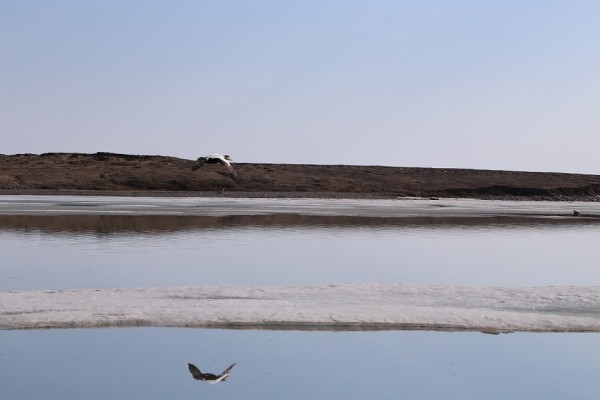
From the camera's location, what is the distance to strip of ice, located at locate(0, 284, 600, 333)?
35.1ft

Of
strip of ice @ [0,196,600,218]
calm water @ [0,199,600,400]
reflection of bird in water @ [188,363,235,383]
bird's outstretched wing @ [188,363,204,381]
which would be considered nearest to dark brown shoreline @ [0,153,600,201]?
strip of ice @ [0,196,600,218]

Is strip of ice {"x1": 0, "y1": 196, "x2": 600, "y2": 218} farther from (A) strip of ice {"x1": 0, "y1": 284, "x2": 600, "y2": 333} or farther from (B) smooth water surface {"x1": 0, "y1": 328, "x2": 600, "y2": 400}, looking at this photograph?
(B) smooth water surface {"x1": 0, "y1": 328, "x2": 600, "y2": 400}

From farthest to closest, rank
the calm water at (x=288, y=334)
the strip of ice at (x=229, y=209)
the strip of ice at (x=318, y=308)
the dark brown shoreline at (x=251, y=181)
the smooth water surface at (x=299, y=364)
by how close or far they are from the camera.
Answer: the dark brown shoreline at (x=251, y=181) < the strip of ice at (x=229, y=209) < the strip of ice at (x=318, y=308) < the calm water at (x=288, y=334) < the smooth water surface at (x=299, y=364)

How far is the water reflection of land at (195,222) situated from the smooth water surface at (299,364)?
16.5 metres

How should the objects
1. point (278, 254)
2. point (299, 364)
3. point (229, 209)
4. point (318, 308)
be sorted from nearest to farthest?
1. point (299, 364)
2. point (318, 308)
3. point (278, 254)
4. point (229, 209)

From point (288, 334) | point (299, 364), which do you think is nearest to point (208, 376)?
point (299, 364)

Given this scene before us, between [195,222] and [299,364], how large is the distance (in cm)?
2258

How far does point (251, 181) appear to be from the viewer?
83875mm

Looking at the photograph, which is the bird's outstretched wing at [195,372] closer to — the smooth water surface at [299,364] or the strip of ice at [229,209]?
the smooth water surface at [299,364]

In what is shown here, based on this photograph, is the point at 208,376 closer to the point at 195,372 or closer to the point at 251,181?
the point at 195,372

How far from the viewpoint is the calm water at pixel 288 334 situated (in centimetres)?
795

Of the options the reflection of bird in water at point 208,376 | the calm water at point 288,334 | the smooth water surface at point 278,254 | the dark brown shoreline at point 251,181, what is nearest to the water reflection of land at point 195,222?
the smooth water surface at point 278,254

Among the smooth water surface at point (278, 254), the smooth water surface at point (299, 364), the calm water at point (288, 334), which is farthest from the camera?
the smooth water surface at point (278, 254)

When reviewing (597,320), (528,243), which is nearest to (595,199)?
(528,243)
